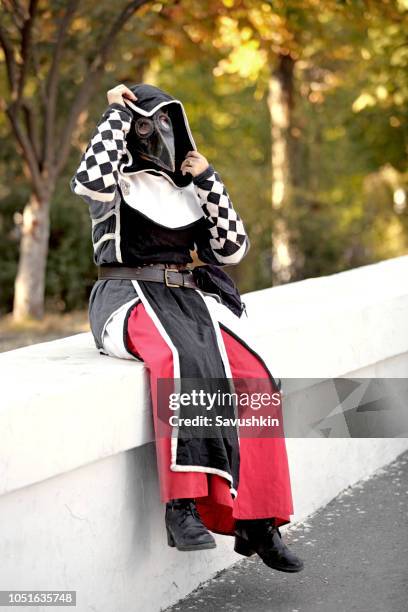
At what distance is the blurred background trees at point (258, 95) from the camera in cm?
1025

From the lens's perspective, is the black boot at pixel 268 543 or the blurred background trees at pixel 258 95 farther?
the blurred background trees at pixel 258 95

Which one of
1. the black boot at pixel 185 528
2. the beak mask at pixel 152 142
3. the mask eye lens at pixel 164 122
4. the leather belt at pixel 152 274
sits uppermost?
the mask eye lens at pixel 164 122

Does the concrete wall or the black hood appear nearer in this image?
the concrete wall

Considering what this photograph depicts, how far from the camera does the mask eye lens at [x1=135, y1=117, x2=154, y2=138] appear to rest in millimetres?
4121

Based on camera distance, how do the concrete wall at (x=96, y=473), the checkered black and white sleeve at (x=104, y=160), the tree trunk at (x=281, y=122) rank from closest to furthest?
the concrete wall at (x=96, y=473)
the checkered black and white sleeve at (x=104, y=160)
the tree trunk at (x=281, y=122)

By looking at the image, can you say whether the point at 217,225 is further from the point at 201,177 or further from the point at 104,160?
the point at 104,160

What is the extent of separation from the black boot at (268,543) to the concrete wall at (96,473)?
0.75 ft

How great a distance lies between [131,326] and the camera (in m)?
3.80

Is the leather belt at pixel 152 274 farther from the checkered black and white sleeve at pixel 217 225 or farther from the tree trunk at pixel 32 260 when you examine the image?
the tree trunk at pixel 32 260

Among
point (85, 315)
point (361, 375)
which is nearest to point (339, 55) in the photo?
point (85, 315)

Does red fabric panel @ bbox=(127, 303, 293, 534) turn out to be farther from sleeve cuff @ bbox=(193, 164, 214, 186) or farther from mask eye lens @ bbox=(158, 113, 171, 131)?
mask eye lens @ bbox=(158, 113, 171, 131)

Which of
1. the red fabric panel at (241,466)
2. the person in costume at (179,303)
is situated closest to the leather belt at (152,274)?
the person in costume at (179,303)

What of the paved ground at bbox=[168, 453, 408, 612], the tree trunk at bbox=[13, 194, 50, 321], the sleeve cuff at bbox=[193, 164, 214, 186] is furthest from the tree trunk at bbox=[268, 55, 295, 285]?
the sleeve cuff at bbox=[193, 164, 214, 186]

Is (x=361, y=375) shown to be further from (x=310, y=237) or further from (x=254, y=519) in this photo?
(x=310, y=237)
